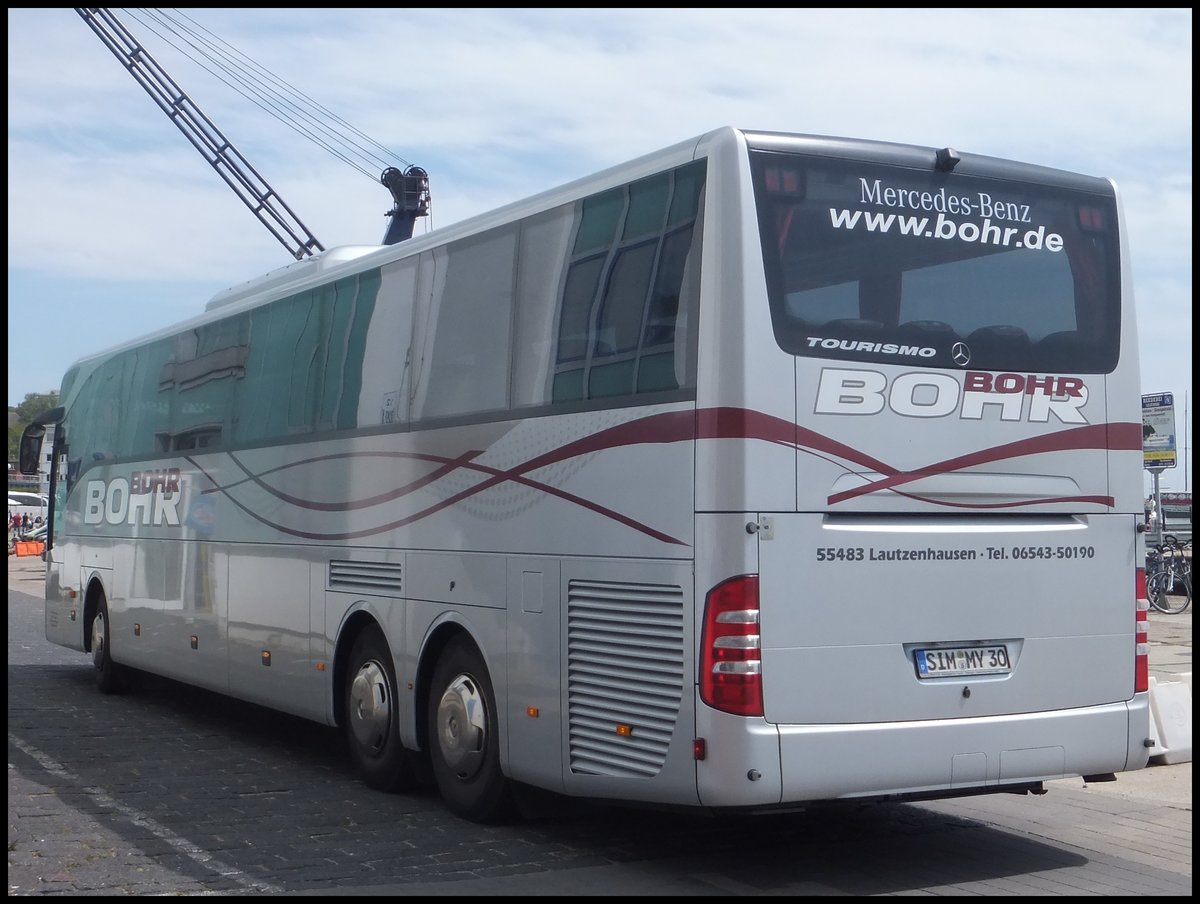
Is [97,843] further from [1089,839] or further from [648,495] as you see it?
[1089,839]

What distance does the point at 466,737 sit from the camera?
874 centimetres

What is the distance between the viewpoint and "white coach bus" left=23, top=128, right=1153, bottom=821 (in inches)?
272

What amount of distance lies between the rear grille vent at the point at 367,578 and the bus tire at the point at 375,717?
11.6 inches

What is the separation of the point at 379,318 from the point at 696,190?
138 inches

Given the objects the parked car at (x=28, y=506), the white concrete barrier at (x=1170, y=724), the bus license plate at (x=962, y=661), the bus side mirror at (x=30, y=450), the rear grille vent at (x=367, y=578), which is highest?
the parked car at (x=28, y=506)

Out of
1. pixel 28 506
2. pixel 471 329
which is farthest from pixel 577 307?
pixel 28 506

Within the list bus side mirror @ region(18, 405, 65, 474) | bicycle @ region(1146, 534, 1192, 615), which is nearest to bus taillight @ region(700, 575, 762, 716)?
bus side mirror @ region(18, 405, 65, 474)

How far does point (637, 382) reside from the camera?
7.40m

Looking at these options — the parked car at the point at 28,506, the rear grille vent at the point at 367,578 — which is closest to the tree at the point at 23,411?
the parked car at the point at 28,506

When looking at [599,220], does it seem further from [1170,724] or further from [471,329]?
[1170,724]

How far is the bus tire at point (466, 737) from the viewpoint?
853 cm

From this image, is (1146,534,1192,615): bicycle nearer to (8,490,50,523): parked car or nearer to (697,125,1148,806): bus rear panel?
(697,125,1148,806): bus rear panel

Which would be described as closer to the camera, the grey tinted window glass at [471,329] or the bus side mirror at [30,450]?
the grey tinted window glass at [471,329]

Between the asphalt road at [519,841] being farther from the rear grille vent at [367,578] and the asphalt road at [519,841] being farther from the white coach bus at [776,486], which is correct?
the rear grille vent at [367,578]
